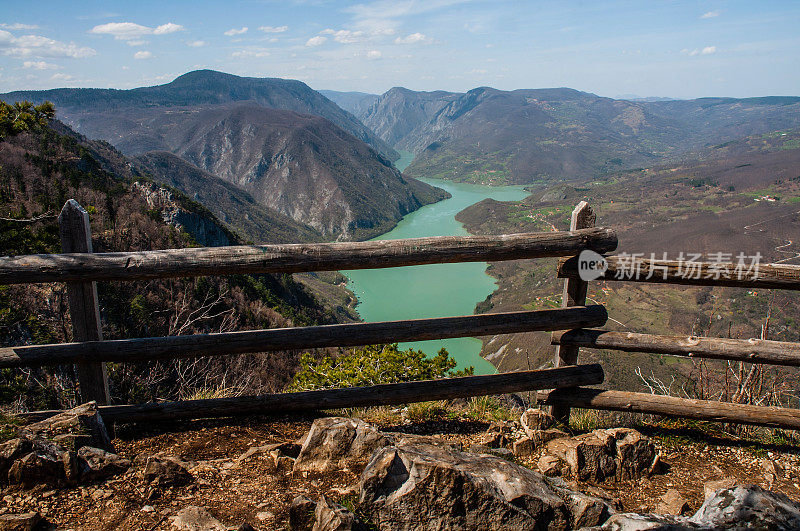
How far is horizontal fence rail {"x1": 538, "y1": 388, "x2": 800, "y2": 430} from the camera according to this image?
3967 millimetres

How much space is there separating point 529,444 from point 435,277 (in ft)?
308

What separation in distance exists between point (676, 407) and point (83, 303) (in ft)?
15.5

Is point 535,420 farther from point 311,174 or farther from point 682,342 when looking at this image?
point 311,174

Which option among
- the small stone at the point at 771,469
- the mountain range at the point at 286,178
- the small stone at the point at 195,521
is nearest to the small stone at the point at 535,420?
the small stone at the point at 771,469

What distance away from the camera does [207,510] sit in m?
2.62

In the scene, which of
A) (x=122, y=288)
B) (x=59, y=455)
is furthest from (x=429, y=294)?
(x=59, y=455)

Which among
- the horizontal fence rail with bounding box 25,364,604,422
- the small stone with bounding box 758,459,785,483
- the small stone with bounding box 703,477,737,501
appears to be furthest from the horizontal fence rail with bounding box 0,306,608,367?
the small stone with bounding box 758,459,785,483

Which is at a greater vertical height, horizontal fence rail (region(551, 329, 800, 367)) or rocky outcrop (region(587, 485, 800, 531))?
horizontal fence rail (region(551, 329, 800, 367))

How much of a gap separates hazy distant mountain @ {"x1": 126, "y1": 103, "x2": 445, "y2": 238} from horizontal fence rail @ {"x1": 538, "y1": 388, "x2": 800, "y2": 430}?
12694 centimetres

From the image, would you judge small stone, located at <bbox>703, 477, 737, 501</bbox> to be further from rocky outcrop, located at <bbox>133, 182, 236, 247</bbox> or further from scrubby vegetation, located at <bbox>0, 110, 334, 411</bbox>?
rocky outcrop, located at <bbox>133, 182, 236, 247</bbox>

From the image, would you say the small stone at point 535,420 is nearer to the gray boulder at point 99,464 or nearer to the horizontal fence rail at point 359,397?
the horizontal fence rail at point 359,397

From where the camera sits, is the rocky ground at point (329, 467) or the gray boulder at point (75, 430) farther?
the gray boulder at point (75, 430)

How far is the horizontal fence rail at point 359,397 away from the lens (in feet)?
12.3

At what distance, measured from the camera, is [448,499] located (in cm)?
252
